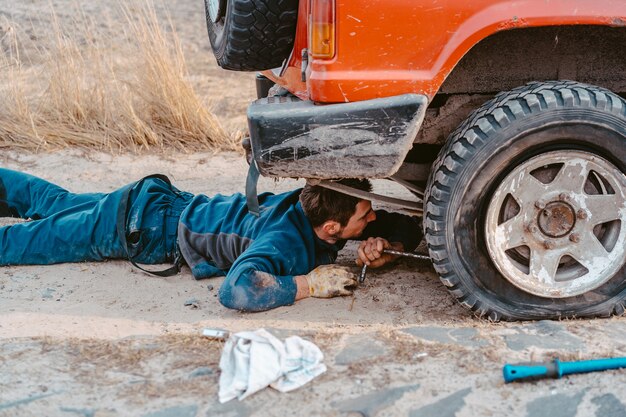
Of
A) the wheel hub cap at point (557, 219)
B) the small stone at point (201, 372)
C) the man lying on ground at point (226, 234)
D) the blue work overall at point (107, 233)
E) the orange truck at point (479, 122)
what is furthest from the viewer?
the blue work overall at point (107, 233)

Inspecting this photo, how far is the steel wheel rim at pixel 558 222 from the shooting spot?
3.57 metres

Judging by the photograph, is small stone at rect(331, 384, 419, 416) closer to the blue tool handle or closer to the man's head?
the blue tool handle

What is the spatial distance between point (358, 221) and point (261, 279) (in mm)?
635

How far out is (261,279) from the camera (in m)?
3.98

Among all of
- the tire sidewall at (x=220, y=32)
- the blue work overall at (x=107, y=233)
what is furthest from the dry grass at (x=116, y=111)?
the tire sidewall at (x=220, y=32)

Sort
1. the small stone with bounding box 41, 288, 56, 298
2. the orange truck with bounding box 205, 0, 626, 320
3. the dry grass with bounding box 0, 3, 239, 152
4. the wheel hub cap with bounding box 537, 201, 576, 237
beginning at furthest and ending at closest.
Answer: the dry grass with bounding box 0, 3, 239, 152, the small stone with bounding box 41, 288, 56, 298, the wheel hub cap with bounding box 537, 201, 576, 237, the orange truck with bounding box 205, 0, 626, 320

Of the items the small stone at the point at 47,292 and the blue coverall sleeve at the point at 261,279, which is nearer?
the blue coverall sleeve at the point at 261,279

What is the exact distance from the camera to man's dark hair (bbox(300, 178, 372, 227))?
4207mm

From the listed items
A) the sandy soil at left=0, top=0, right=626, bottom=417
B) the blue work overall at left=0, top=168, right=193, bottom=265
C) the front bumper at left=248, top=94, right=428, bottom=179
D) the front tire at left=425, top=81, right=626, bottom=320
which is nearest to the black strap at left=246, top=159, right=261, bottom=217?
the front bumper at left=248, top=94, right=428, bottom=179

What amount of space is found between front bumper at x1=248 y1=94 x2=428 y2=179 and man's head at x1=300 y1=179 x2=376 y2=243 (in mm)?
735

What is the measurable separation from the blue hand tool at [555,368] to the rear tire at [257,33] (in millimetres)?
1640

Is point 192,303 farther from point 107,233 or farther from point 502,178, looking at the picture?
point 502,178

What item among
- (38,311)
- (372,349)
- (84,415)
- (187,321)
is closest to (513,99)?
(372,349)

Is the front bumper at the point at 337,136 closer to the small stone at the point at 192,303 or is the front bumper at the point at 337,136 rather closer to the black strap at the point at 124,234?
the small stone at the point at 192,303
